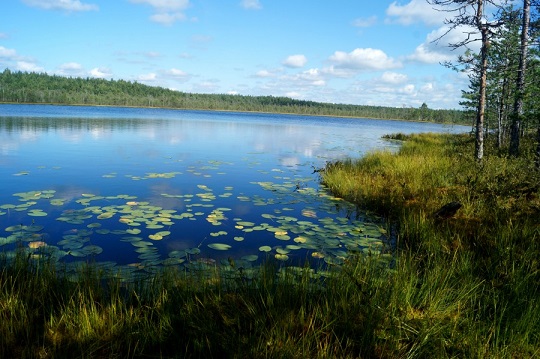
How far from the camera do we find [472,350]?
116 inches

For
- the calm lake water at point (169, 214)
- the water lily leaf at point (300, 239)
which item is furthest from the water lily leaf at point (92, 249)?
the water lily leaf at point (300, 239)

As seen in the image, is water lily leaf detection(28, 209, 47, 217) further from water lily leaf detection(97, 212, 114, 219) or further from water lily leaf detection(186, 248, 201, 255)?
water lily leaf detection(186, 248, 201, 255)

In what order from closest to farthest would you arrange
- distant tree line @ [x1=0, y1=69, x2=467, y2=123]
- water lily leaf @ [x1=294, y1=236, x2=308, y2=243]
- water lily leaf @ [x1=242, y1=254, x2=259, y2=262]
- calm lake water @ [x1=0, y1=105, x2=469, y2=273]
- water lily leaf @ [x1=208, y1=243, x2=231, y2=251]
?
1. water lily leaf @ [x1=242, y1=254, x2=259, y2=262]
2. calm lake water @ [x1=0, y1=105, x2=469, y2=273]
3. water lily leaf @ [x1=208, y1=243, x2=231, y2=251]
4. water lily leaf @ [x1=294, y1=236, x2=308, y2=243]
5. distant tree line @ [x1=0, y1=69, x2=467, y2=123]

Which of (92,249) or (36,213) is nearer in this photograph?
Result: (92,249)

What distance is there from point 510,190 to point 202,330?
8.85 m

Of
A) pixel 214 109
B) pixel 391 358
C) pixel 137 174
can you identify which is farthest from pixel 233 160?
pixel 214 109

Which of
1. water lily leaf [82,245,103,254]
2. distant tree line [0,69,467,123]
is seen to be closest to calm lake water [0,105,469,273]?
water lily leaf [82,245,103,254]

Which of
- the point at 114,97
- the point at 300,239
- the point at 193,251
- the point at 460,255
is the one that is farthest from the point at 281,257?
the point at 114,97

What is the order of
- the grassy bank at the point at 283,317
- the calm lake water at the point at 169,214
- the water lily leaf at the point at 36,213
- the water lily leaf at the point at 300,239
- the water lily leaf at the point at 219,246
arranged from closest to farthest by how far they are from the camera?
the grassy bank at the point at 283,317 → the calm lake water at the point at 169,214 → the water lily leaf at the point at 219,246 → the water lily leaf at the point at 300,239 → the water lily leaf at the point at 36,213

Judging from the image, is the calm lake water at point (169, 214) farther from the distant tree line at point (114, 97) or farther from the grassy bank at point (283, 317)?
the distant tree line at point (114, 97)

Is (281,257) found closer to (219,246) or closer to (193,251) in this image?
(219,246)

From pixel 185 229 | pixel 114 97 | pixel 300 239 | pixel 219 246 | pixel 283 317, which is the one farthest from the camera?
pixel 114 97

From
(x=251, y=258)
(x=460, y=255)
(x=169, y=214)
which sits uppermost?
(x=460, y=255)

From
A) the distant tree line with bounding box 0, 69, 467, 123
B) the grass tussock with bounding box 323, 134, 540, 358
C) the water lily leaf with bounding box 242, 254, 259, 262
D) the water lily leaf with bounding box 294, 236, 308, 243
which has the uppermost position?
the distant tree line with bounding box 0, 69, 467, 123
